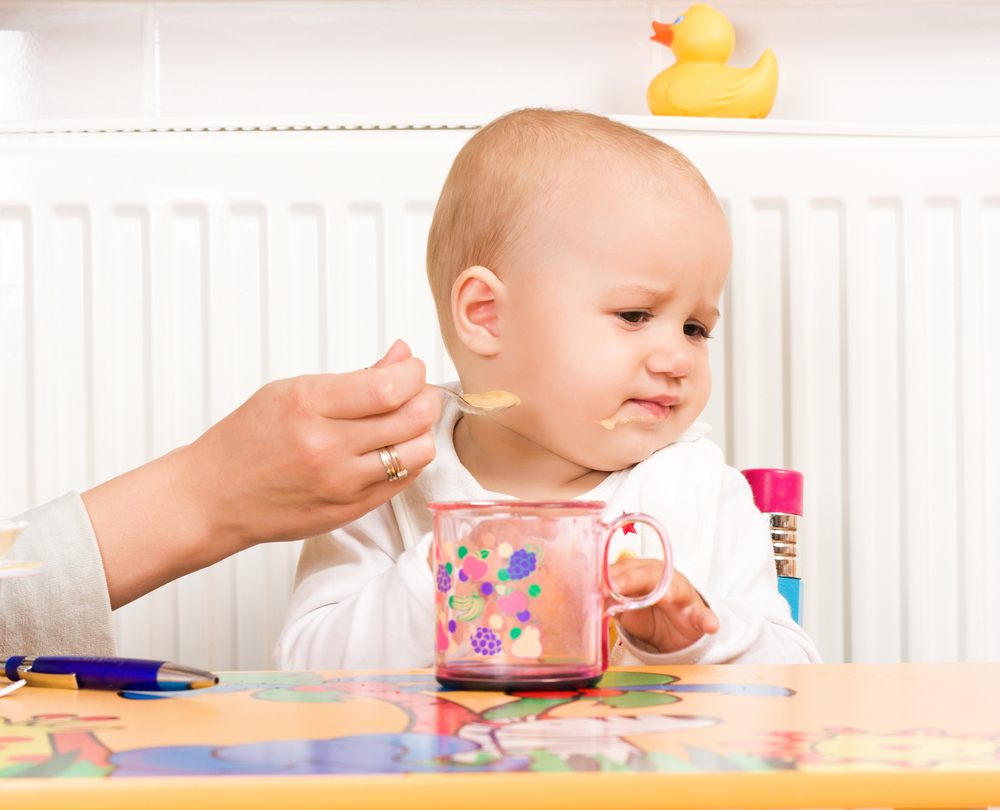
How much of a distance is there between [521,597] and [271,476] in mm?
335

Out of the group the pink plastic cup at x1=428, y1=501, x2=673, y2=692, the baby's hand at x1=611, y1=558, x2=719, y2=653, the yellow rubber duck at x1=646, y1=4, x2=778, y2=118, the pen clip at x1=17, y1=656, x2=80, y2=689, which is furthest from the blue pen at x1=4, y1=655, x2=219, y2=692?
the yellow rubber duck at x1=646, y1=4, x2=778, y2=118

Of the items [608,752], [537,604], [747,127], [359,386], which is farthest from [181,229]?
[608,752]

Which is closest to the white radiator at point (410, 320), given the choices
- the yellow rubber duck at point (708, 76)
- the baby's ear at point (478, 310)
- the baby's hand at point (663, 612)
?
the yellow rubber duck at point (708, 76)

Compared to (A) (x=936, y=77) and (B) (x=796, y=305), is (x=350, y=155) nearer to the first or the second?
(B) (x=796, y=305)

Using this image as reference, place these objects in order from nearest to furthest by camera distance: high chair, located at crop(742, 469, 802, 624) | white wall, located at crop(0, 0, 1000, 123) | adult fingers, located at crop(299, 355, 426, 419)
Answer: adult fingers, located at crop(299, 355, 426, 419) < high chair, located at crop(742, 469, 802, 624) < white wall, located at crop(0, 0, 1000, 123)

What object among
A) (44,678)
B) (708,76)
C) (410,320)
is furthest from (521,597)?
(708,76)

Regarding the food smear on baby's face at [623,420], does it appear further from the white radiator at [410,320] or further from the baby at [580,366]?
the white radiator at [410,320]

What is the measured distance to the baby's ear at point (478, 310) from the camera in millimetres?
881

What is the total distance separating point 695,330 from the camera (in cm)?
89

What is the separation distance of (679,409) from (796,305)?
393 millimetres

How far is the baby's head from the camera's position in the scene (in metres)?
0.83

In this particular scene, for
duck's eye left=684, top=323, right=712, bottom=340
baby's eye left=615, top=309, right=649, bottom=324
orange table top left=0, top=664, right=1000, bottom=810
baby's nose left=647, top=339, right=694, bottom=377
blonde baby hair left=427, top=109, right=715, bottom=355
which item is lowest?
orange table top left=0, top=664, right=1000, bottom=810

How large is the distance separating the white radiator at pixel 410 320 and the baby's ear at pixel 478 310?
29 centimetres

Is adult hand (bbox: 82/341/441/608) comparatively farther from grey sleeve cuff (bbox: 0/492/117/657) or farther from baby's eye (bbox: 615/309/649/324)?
baby's eye (bbox: 615/309/649/324)
